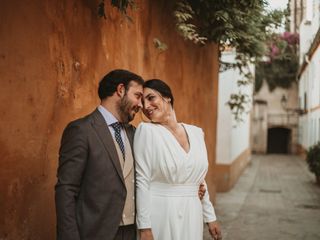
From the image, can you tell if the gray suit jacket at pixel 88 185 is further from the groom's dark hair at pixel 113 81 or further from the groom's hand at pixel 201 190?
the groom's hand at pixel 201 190

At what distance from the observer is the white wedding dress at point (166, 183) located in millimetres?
2912

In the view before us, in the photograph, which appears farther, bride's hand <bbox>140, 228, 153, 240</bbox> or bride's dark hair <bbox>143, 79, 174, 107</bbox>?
bride's dark hair <bbox>143, 79, 174, 107</bbox>

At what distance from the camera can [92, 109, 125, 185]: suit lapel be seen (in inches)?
105

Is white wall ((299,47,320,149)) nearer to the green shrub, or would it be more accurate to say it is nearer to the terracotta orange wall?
the green shrub

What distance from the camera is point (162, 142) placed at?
3.01 metres

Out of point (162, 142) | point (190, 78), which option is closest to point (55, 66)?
point (162, 142)

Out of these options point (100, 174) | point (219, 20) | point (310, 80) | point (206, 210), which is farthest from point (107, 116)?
point (310, 80)

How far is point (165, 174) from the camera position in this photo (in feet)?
9.80

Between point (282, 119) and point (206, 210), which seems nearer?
point (206, 210)

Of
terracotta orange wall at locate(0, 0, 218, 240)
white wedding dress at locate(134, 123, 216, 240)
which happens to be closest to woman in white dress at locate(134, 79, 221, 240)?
white wedding dress at locate(134, 123, 216, 240)

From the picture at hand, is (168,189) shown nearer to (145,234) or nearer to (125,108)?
(145,234)

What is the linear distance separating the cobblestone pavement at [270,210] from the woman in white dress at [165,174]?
4063 mm

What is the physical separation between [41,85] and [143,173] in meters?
1.04

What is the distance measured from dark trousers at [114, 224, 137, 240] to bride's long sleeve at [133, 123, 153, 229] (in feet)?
0.23
